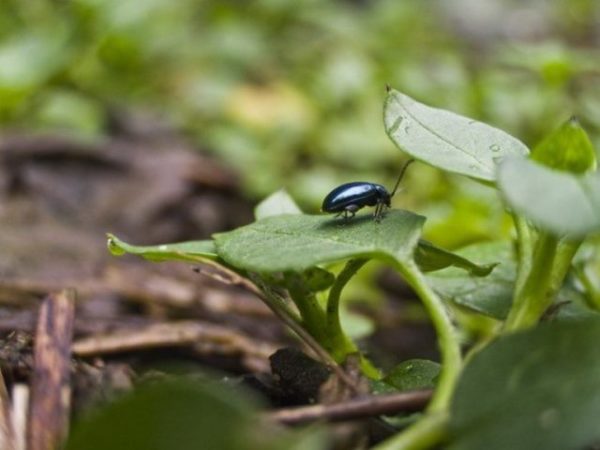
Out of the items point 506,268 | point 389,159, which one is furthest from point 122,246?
point 389,159

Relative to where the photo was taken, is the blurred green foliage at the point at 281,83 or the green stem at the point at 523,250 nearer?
the green stem at the point at 523,250

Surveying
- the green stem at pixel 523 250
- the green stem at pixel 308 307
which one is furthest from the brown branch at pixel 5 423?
the green stem at pixel 523 250

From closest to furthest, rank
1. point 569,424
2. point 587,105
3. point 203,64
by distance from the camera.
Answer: point 569,424 → point 587,105 → point 203,64

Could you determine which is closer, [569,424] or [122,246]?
[569,424]

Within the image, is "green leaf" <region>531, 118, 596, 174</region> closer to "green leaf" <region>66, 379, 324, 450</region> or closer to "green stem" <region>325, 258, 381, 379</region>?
"green stem" <region>325, 258, 381, 379</region>

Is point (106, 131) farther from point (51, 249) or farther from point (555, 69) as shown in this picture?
point (555, 69)

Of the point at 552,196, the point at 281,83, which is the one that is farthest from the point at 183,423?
the point at 281,83

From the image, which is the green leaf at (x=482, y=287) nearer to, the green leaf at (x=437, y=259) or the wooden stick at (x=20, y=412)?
the green leaf at (x=437, y=259)

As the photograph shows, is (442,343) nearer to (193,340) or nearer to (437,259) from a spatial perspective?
(437,259)

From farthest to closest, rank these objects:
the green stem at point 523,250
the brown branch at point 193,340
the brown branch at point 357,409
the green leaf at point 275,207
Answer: the brown branch at point 193,340
the green leaf at point 275,207
the green stem at point 523,250
the brown branch at point 357,409
